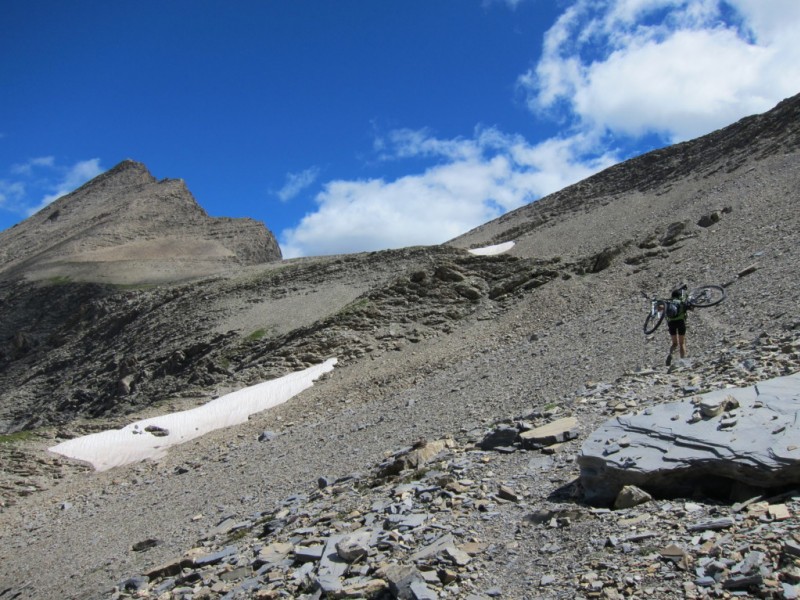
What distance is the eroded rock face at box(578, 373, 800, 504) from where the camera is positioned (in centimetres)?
780

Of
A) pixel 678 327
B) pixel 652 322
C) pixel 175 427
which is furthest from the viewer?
pixel 175 427

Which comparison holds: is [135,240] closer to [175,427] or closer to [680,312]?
[175,427]

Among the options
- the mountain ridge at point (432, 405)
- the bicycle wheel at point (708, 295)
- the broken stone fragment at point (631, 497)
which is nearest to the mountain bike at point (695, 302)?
the bicycle wheel at point (708, 295)

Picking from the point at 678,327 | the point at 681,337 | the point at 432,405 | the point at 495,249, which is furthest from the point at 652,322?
the point at 495,249

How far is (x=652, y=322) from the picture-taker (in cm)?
2252

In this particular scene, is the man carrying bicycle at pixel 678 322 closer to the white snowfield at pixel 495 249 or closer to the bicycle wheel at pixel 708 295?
the bicycle wheel at pixel 708 295

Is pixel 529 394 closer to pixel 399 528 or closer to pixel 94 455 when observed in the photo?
pixel 399 528

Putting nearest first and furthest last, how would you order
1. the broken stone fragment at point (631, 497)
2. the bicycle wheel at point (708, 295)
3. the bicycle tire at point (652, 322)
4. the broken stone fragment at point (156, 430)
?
the broken stone fragment at point (631, 497)
the bicycle tire at point (652, 322)
the bicycle wheel at point (708, 295)
the broken stone fragment at point (156, 430)

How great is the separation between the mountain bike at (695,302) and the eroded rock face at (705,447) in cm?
1176

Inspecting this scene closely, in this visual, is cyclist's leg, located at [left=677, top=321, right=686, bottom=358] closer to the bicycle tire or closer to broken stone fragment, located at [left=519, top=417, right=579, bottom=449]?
the bicycle tire

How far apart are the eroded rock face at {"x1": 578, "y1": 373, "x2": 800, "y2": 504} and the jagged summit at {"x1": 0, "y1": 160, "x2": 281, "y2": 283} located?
68.1 metres

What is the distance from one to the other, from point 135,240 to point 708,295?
274ft

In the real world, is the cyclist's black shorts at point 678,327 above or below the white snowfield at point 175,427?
below

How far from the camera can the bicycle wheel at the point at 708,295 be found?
23750 millimetres
